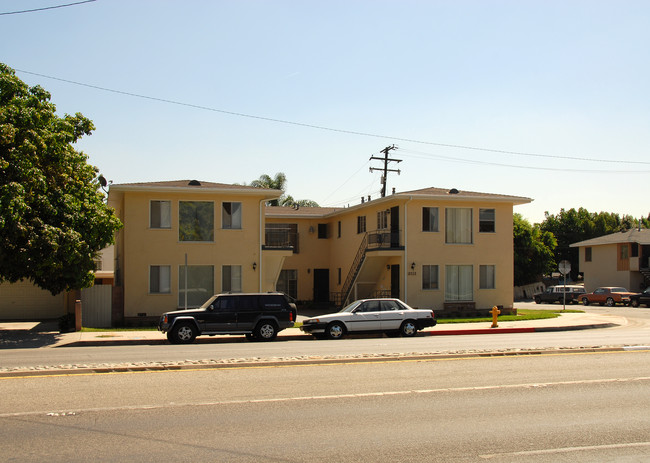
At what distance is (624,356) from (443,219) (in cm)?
1797

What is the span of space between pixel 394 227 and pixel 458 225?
3.25m

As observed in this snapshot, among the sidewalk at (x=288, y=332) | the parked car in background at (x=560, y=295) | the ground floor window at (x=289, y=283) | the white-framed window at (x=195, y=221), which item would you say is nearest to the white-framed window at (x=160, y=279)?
the white-framed window at (x=195, y=221)

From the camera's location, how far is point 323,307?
37.8m

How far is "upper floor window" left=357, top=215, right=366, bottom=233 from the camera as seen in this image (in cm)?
3681

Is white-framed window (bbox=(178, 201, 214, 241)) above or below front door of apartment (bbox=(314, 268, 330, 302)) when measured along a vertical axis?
above

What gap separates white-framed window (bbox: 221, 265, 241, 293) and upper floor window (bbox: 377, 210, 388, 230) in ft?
29.6

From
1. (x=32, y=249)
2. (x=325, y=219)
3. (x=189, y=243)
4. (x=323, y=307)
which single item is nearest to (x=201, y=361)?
(x=32, y=249)

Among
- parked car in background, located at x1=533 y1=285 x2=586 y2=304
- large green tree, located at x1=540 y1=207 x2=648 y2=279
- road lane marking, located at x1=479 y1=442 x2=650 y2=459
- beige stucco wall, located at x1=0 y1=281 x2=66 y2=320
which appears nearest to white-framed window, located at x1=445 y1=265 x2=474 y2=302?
beige stucco wall, located at x1=0 y1=281 x2=66 y2=320

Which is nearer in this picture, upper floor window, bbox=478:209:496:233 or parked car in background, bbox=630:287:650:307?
upper floor window, bbox=478:209:496:233

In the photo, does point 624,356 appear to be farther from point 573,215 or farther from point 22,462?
point 573,215

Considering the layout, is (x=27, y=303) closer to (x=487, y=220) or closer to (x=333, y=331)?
(x=333, y=331)

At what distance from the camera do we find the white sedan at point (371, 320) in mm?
21469

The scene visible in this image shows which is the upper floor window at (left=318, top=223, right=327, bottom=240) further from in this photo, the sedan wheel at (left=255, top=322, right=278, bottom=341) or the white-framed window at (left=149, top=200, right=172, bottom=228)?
the sedan wheel at (left=255, top=322, right=278, bottom=341)

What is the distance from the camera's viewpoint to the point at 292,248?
29125 millimetres
